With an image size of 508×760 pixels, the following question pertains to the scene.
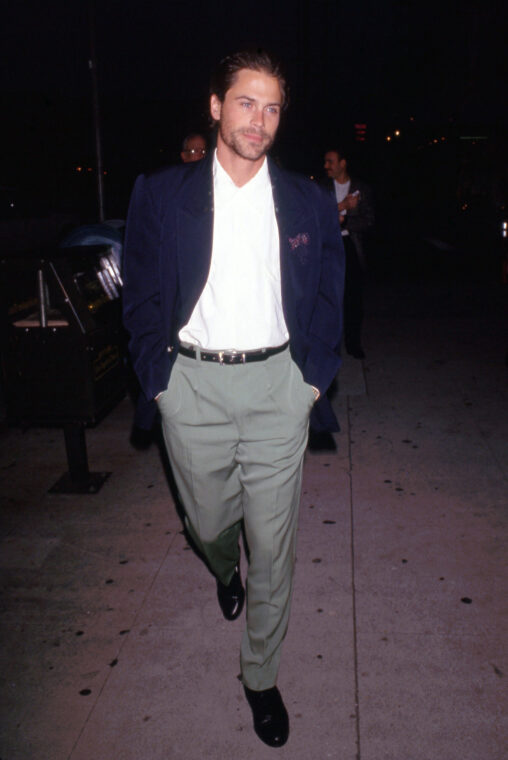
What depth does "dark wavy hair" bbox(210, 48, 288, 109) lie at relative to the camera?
2408 mm

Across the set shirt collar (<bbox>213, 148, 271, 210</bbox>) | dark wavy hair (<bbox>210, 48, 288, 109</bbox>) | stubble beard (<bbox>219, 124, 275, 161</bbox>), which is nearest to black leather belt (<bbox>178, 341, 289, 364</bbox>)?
shirt collar (<bbox>213, 148, 271, 210</bbox>)

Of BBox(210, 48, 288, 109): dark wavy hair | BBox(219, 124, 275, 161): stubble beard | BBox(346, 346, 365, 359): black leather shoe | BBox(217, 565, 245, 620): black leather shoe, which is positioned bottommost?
BBox(346, 346, 365, 359): black leather shoe

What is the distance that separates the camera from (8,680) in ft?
9.27

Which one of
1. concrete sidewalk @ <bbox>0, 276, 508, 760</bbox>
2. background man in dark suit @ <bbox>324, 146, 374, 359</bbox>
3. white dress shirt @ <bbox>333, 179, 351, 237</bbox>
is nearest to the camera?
concrete sidewalk @ <bbox>0, 276, 508, 760</bbox>

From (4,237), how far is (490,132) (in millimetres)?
17946

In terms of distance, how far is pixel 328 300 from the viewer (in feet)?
8.69

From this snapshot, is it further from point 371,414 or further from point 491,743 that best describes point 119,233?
point 491,743

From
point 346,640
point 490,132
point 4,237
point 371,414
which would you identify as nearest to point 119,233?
point 371,414

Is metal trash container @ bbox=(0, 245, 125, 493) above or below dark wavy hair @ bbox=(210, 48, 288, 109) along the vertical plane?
below

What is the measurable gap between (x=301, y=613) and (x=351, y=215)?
486 centimetres

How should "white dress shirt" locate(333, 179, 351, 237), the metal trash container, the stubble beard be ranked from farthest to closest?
"white dress shirt" locate(333, 179, 351, 237)
the metal trash container
the stubble beard

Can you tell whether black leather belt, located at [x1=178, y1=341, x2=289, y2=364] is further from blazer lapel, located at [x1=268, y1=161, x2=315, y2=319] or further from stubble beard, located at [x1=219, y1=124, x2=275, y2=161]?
stubble beard, located at [x1=219, y1=124, x2=275, y2=161]

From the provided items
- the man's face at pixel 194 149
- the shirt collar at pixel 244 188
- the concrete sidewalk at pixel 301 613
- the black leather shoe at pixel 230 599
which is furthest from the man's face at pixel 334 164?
the black leather shoe at pixel 230 599

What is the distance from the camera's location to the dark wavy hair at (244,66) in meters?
2.41
